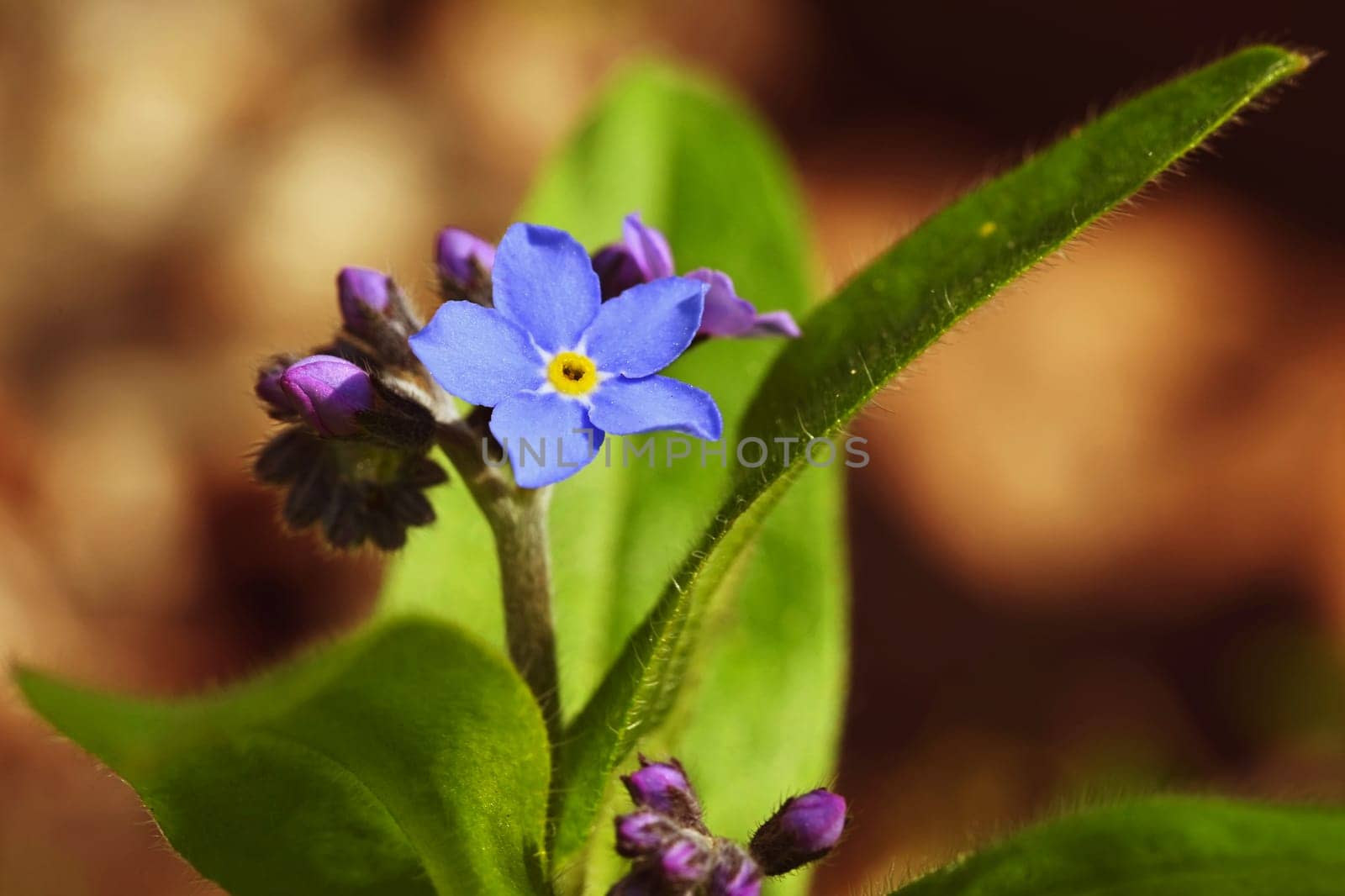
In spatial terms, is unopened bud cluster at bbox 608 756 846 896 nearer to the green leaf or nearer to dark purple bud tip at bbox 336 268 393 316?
the green leaf

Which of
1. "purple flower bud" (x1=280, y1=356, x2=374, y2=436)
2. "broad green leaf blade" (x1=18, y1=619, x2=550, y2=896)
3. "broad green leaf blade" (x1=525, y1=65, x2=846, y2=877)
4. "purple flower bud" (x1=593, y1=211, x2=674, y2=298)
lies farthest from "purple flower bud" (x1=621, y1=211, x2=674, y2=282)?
"broad green leaf blade" (x1=525, y1=65, x2=846, y2=877)

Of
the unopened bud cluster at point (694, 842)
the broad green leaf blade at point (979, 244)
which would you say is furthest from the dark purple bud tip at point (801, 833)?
the broad green leaf blade at point (979, 244)

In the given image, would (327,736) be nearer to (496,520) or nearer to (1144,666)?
(496,520)

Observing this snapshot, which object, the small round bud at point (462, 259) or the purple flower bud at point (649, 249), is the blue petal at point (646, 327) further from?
the small round bud at point (462, 259)

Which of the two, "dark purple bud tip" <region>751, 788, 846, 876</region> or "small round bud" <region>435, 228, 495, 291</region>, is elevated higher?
"small round bud" <region>435, 228, 495, 291</region>

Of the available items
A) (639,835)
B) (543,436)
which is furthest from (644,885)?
(543,436)
